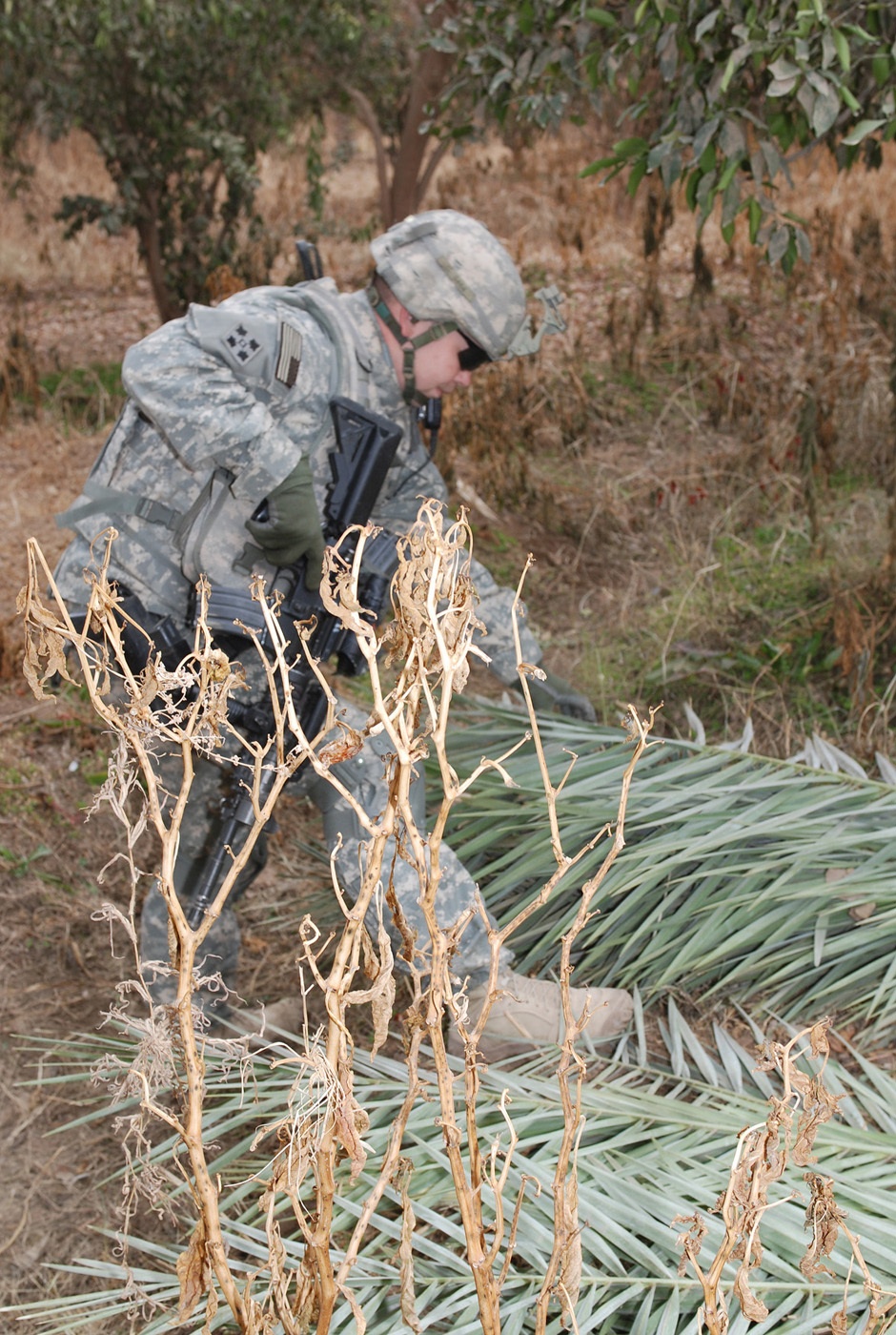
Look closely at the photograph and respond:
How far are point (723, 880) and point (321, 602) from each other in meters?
1.00

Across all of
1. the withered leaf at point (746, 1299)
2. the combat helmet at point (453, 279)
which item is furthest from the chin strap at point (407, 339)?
the withered leaf at point (746, 1299)

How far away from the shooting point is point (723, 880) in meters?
2.65

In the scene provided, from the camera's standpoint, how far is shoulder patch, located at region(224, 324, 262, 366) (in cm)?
264

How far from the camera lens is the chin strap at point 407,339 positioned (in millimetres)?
2807

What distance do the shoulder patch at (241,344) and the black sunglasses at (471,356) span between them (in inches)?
18.0

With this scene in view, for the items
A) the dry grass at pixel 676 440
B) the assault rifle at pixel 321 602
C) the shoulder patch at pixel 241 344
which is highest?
the shoulder patch at pixel 241 344

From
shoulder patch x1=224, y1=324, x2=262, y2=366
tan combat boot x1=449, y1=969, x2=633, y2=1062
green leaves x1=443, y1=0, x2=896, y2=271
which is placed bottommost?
tan combat boot x1=449, y1=969, x2=633, y2=1062

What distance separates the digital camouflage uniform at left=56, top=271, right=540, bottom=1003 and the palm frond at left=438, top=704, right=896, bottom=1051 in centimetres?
21

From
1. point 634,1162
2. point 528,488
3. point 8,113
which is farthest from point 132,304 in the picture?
point 634,1162

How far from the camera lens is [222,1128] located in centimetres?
202

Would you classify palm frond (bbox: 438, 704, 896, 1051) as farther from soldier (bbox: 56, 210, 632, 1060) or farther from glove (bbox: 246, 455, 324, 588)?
glove (bbox: 246, 455, 324, 588)

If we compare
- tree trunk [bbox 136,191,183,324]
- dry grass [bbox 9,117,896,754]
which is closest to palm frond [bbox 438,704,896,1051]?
dry grass [bbox 9,117,896,754]

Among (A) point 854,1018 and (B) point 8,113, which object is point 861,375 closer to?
(A) point 854,1018

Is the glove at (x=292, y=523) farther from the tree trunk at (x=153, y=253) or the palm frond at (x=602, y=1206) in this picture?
Answer: the tree trunk at (x=153, y=253)
